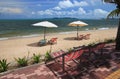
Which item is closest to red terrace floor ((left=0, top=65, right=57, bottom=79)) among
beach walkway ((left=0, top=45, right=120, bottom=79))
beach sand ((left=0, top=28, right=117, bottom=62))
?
beach walkway ((left=0, top=45, right=120, bottom=79))

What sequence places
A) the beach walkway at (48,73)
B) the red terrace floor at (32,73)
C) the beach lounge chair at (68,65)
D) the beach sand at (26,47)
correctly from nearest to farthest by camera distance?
the beach walkway at (48,73)
the beach lounge chair at (68,65)
the red terrace floor at (32,73)
the beach sand at (26,47)

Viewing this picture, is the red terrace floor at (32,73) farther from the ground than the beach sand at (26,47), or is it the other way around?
the red terrace floor at (32,73)

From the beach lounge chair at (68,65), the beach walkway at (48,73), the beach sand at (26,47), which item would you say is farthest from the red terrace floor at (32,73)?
the beach sand at (26,47)

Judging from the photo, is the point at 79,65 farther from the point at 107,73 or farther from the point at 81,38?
the point at 81,38

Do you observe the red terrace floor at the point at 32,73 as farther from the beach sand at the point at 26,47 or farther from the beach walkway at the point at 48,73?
the beach sand at the point at 26,47

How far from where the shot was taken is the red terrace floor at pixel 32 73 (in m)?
7.61

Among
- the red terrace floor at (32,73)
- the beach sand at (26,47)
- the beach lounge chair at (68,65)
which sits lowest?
the beach sand at (26,47)

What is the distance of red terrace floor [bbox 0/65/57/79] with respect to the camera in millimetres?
7605

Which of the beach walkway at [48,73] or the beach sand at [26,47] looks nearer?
the beach walkway at [48,73]

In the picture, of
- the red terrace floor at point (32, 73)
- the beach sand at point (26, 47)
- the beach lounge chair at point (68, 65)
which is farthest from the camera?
the beach sand at point (26, 47)

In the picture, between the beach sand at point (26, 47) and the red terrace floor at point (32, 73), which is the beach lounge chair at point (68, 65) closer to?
the red terrace floor at point (32, 73)

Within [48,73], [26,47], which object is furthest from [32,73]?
[26,47]

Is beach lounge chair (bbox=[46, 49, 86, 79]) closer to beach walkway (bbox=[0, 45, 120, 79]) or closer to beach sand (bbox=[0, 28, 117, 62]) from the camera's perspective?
beach walkway (bbox=[0, 45, 120, 79])

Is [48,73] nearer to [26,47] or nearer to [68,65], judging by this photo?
[68,65]
